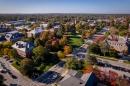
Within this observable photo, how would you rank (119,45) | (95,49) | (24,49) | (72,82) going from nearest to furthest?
(72,82), (24,49), (95,49), (119,45)

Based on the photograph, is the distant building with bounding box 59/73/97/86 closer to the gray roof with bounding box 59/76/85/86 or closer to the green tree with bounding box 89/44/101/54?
the gray roof with bounding box 59/76/85/86

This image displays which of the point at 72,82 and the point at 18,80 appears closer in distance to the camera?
the point at 72,82

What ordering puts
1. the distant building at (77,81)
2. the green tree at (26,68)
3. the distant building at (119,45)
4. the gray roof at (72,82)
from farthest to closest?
the distant building at (119,45) → the green tree at (26,68) → the distant building at (77,81) → the gray roof at (72,82)

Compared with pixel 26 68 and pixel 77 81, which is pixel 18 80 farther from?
pixel 77 81

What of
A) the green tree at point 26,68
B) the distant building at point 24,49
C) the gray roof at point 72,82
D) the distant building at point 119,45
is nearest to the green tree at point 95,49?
the distant building at point 119,45

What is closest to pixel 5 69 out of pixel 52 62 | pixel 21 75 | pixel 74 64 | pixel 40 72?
pixel 21 75

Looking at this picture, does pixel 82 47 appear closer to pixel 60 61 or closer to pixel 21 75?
pixel 60 61

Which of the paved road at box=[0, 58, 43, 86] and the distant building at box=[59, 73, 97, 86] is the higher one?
the distant building at box=[59, 73, 97, 86]

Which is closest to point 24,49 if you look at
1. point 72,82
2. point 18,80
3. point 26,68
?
point 26,68

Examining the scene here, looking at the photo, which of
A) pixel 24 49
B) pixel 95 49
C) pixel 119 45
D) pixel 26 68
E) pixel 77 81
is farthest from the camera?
pixel 119 45

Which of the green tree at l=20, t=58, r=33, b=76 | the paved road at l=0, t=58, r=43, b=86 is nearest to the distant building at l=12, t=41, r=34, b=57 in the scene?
the paved road at l=0, t=58, r=43, b=86

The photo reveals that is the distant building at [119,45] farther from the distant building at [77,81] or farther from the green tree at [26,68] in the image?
the green tree at [26,68]
